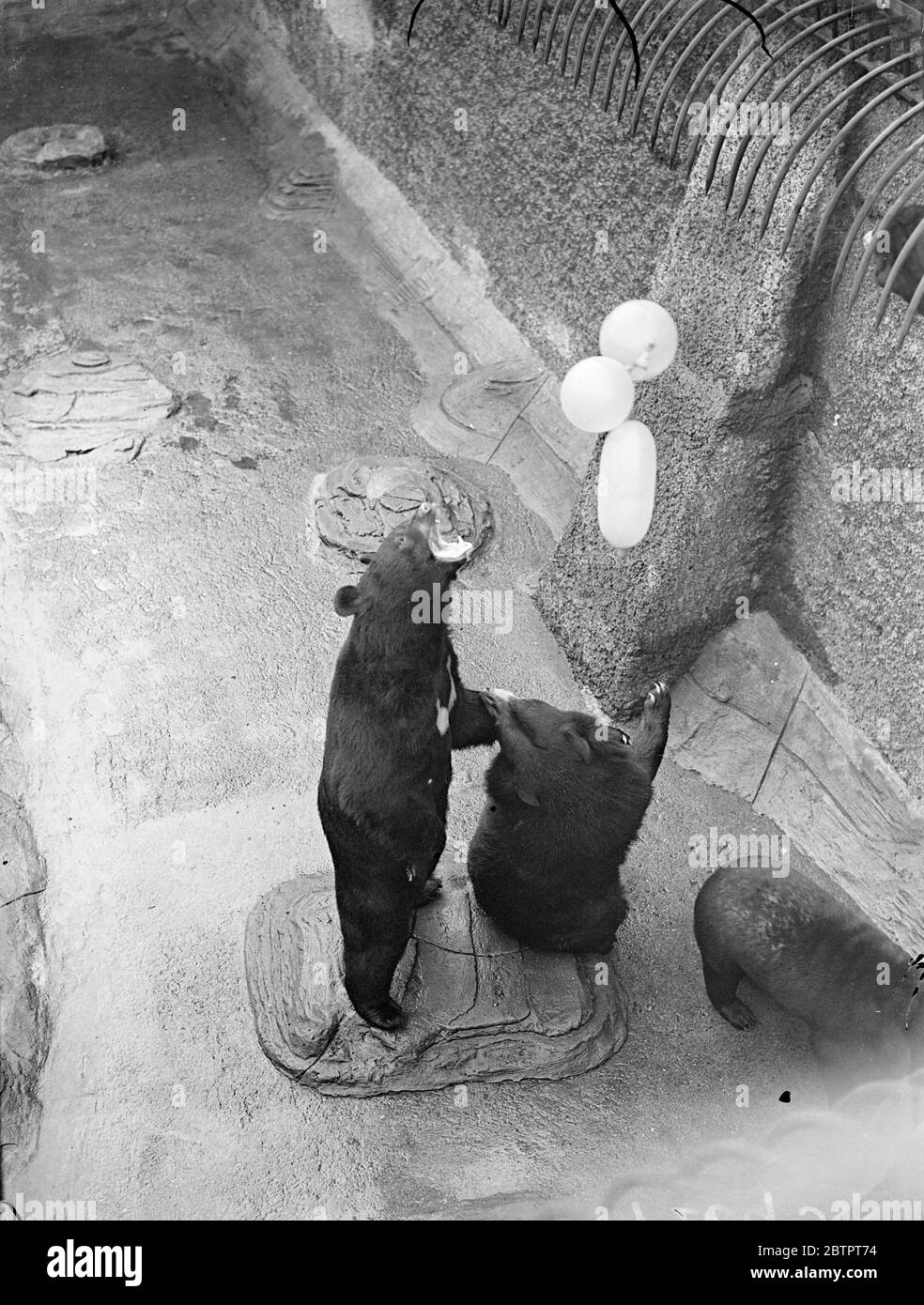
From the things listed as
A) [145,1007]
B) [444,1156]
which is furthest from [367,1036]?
[145,1007]

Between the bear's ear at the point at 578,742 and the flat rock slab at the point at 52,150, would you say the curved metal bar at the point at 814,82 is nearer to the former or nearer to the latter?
the bear's ear at the point at 578,742

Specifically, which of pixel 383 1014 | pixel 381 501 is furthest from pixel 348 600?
pixel 381 501

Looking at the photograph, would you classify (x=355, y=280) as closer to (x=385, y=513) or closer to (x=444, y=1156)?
(x=385, y=513)

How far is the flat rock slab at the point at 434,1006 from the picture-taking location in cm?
686

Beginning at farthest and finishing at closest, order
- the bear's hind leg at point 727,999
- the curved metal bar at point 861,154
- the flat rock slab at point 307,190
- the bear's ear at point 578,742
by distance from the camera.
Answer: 1. the flat rock slab at point 307,190
2. the bear's hind leg at point 727,999
3. the bear's ear at point 578,742
4. the curved metal bar at point 861,154

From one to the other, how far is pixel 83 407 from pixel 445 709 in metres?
5.48

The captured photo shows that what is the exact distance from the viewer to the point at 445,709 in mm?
6344

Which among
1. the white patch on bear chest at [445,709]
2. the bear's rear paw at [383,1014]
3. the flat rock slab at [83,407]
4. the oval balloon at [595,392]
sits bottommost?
the bear's rear paw at [383,1014]

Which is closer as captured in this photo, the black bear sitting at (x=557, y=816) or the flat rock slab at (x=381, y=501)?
the black bear sitting at (x=557, y=816)

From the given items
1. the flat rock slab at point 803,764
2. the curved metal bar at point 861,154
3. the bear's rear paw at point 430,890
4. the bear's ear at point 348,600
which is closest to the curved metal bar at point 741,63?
the curved metal bar at point 861,154

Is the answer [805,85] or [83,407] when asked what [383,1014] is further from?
[83,407]

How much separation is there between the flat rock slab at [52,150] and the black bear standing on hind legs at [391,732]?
351 inches

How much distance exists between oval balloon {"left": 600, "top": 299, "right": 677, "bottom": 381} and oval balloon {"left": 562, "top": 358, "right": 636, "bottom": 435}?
0.38 ft

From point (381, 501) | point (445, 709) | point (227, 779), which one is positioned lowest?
point (227, 779)
